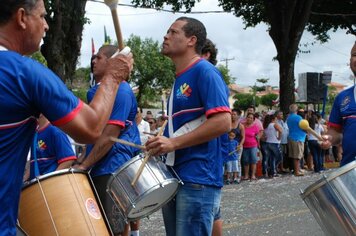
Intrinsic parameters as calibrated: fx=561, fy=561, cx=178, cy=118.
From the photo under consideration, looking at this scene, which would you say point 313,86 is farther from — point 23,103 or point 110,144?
point 23,103

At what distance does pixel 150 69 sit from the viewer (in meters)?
51.9

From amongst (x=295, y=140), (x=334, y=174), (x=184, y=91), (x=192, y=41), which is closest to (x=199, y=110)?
(x=184, y=91)

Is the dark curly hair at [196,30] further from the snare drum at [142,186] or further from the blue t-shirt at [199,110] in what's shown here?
the snare drum at [142,186]

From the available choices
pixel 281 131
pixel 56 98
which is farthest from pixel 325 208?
pixel 281 131

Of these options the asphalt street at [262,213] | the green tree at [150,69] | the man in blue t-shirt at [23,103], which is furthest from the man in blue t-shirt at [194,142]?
the green tree at [150,69]

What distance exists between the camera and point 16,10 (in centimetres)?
222

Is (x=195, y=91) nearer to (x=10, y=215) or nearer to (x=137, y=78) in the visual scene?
(x=10, y=215)

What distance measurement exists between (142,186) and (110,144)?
3.62 feet

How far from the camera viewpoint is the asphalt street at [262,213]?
7.06 metres

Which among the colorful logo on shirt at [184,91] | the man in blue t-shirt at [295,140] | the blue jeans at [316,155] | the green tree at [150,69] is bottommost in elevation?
the green tree at [150,69]

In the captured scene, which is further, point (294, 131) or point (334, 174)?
point (294, 131)

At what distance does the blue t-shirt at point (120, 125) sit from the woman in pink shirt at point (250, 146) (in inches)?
346

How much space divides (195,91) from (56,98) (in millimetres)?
1568

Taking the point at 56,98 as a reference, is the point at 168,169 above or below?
below
